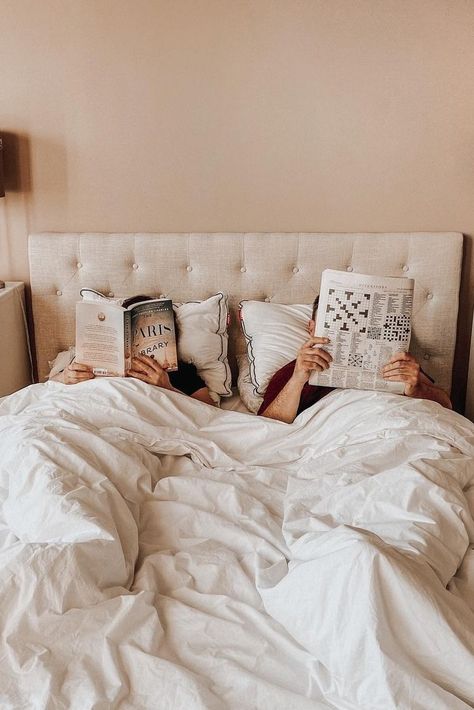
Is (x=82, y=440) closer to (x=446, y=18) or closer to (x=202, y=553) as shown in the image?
(x=202, y=553)

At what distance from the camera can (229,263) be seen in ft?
8.22

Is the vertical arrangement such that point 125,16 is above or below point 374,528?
above

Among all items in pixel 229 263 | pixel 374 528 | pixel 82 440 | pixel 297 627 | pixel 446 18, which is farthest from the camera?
pixel 229 263

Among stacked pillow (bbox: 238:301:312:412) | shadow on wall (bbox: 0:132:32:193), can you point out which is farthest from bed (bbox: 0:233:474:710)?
shadow on wall (bbox: 0:132:32:193)

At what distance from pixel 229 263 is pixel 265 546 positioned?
1.27 meters

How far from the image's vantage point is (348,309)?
2004mm

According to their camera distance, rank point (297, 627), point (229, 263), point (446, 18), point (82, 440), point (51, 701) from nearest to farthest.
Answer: point (51, 701), point (297, 627), point (82, 440), point (446, 18), point (229, 263)

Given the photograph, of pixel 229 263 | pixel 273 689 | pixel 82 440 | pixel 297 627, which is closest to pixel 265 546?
pixel 297 627

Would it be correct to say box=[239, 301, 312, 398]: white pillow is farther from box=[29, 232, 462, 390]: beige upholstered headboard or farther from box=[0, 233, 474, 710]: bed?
box=[0, 233, 474, 710]: bed

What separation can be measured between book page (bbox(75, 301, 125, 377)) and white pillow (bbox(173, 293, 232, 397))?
1.02 ft

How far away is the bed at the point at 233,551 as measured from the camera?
1.10m

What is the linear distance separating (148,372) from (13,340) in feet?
2.32

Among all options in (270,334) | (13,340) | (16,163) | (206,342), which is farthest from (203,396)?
(16,163)

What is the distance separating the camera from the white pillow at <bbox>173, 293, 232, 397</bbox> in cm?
236
